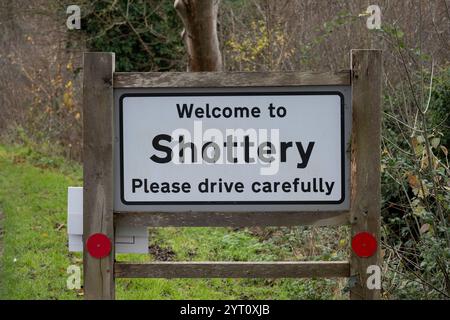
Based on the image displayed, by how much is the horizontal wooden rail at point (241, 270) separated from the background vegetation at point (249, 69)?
66.1 inches

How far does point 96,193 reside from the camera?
4.06m

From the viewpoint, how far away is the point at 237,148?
4047mm

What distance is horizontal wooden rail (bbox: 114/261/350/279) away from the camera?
4113mm

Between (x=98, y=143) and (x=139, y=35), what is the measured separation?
13702mm

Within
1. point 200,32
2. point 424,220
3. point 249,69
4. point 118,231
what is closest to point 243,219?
point 118,231

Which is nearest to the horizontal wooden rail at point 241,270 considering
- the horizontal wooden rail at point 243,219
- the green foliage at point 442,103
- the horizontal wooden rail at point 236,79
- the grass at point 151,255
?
the horizontal wooden rail at point 243,219

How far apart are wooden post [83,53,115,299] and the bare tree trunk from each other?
499 cm

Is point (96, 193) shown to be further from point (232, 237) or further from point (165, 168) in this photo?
point (232, 237)

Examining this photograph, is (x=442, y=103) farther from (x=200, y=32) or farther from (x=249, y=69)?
(x=249, y=69)

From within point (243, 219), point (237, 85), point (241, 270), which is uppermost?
point (237, 85)

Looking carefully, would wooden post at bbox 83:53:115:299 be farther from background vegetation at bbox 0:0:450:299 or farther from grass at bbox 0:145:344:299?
grass at bbox 0:145:344:299

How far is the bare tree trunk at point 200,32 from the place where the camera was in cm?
899

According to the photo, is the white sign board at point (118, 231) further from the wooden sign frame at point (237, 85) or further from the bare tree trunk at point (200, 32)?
the bare tree trunk at point (200, 32)

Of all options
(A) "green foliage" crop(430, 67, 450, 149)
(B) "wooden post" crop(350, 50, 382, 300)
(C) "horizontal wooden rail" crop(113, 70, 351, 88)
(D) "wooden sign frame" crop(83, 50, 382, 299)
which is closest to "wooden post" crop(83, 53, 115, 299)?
(D) "wooden sign frame" crop(83, 50, 382, 299)
